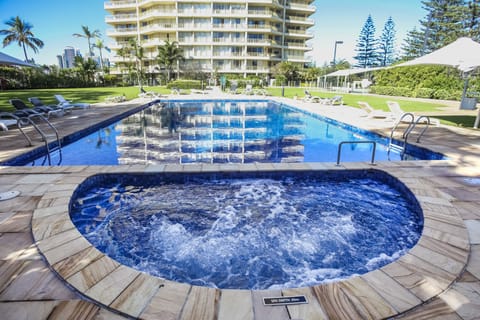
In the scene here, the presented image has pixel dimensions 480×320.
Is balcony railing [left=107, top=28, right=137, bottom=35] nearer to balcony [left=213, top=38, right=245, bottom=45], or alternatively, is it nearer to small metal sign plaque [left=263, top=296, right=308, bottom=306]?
balcony [left=213, top=38, right=245, bottom=45]

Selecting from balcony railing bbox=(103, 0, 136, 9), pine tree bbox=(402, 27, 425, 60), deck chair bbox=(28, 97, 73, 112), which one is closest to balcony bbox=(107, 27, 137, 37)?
balcony railing bbox=(103, 0, 136, 9)

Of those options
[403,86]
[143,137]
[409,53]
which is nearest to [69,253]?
[143,137]

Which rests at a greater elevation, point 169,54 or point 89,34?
point 89,34

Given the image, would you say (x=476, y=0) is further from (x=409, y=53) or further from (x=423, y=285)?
(x=423, y=285)

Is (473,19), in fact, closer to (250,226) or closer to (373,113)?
(373,113)

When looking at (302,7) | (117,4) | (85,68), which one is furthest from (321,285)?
(117,4)

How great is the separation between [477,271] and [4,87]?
3547 centimetres

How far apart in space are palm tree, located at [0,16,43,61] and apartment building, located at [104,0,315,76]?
1034 cm

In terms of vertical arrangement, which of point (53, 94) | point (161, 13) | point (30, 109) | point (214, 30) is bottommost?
point (30, 109)

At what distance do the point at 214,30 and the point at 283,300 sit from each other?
4410 centimetres

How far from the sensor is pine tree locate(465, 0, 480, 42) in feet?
96.1

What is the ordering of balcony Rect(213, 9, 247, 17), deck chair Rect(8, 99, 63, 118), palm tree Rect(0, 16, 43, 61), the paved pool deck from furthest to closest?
balcony Rect(213, 9, 247, 17)
palm tree Rect(0, 16, 43, 61)
deck chair Rect(8, 99, 63, 118)
the paved pool deck

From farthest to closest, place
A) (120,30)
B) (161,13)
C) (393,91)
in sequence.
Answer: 1. (120,30)
2. (161,13)
3. (393,91)

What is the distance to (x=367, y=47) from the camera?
49.5 meters
